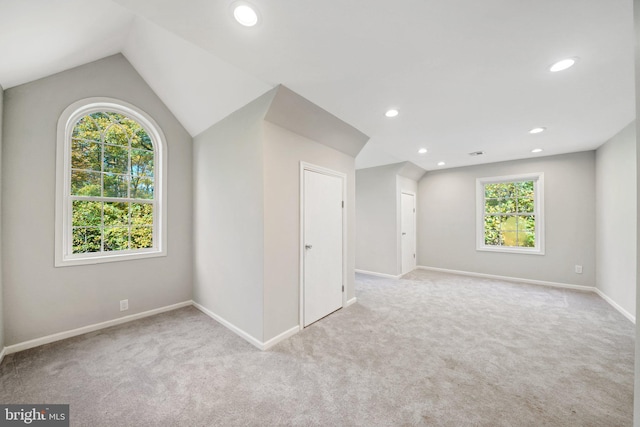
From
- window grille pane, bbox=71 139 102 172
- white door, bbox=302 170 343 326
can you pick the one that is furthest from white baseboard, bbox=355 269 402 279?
window grille pane, bbox=71 139 102 172

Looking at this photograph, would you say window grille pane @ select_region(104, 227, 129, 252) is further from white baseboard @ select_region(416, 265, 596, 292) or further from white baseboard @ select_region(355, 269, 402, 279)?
white baseboard @ select_region(416, 265, 596, 292)

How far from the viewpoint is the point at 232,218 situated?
2674mm

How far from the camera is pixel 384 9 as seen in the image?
1.36 metres

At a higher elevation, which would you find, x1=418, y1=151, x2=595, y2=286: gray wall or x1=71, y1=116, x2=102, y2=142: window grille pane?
x1=71, y1=116, x2=102, y2=142: window grille pane

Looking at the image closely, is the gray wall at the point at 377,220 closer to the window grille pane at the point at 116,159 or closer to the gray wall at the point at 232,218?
the gray wall at the point at 232,218

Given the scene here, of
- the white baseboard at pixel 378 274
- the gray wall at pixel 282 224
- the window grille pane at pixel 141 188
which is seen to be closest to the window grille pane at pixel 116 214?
the window grille pane at pixel 141 188

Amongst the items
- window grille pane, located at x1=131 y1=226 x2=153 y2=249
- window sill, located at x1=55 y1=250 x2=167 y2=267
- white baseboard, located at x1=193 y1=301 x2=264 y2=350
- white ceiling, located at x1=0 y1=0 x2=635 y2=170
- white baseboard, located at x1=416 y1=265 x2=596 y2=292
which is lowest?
white baseboard, located at x1=416 y1=265 x2=596 y2=292

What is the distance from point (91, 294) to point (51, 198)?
1.09 m

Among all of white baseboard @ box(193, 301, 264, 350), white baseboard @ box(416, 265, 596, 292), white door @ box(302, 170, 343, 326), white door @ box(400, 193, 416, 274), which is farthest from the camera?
white door @ box(400, 193, 416, 274)

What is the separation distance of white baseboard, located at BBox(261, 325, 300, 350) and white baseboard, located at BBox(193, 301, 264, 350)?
0.16 ft

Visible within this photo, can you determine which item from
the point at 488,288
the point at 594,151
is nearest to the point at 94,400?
the point at 488,288

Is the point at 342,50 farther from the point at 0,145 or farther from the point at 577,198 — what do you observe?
the point at 577,198

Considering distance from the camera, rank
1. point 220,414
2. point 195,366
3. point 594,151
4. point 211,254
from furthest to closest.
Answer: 1. point 594,151
2. point 211,254
3. point 195,366
4. point 220,414

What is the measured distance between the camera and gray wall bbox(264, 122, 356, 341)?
2348mm
